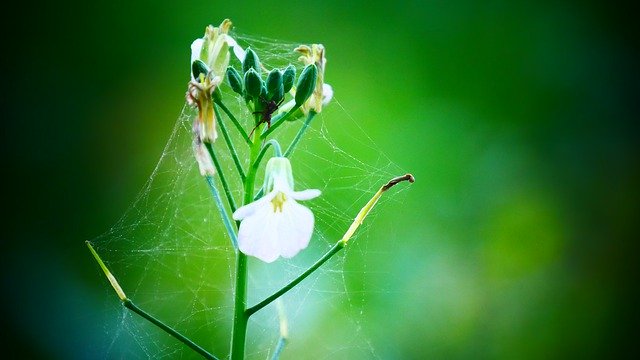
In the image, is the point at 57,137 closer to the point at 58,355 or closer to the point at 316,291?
the point at 58,355

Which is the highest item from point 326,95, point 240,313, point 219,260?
point 326,95

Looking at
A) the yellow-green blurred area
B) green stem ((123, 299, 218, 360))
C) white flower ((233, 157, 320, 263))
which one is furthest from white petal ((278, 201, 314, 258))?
the yellow-green blurred area

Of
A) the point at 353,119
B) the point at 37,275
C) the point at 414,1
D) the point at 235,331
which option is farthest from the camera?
the point at 414,1

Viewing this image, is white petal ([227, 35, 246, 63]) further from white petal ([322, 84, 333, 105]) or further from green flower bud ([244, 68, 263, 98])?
white petal ([322, 84, 333, 105])

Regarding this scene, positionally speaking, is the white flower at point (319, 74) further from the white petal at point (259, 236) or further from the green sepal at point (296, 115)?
the white petal at point (259, 236)

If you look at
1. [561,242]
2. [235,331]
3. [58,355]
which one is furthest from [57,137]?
[561,242]

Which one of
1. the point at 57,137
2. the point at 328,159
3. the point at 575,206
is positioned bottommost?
the point at 575,206

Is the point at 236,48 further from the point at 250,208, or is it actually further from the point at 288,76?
the point at 250,208

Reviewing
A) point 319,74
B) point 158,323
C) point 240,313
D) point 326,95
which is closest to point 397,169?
point 326,95
